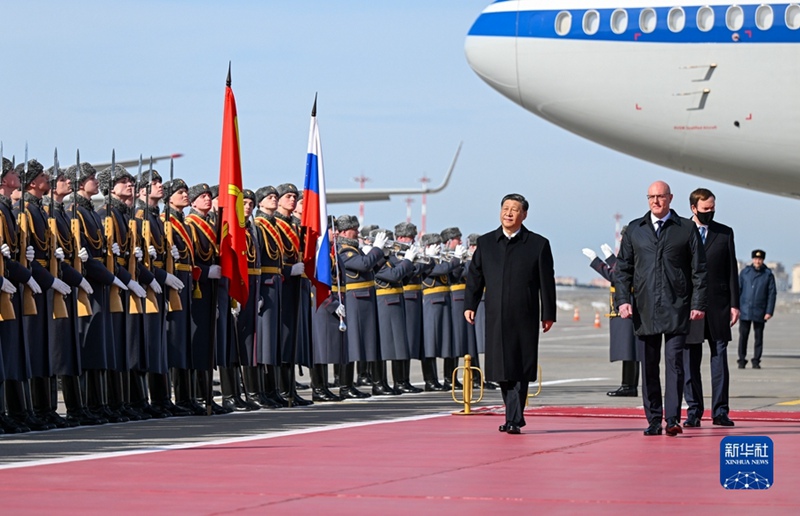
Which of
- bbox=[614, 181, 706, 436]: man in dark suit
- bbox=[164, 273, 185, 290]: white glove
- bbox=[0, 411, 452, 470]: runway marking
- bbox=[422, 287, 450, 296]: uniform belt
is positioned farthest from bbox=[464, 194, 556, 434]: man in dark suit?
bbox=[422, 287, 450, 296]: uniform belt

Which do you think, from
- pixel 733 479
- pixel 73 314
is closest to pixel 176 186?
pixel 73 314

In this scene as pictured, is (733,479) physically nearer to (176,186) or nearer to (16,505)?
(16,505)

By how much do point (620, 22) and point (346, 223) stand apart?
11.4ft

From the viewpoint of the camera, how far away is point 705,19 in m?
16.6

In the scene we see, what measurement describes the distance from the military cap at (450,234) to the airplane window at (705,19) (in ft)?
12.5

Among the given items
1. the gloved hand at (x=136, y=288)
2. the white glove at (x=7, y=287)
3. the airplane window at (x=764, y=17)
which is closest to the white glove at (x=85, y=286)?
the gloved hand at (x=136, y=288)

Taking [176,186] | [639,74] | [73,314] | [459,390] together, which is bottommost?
[459,390]

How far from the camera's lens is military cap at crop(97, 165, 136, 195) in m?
12.5

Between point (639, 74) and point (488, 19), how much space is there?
1.72 metres

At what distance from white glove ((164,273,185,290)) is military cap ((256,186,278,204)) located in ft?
5.76

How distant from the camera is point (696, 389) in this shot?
39.2 ft

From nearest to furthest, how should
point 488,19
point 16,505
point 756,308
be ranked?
point 16,505 < point 488,19 < point 756,308

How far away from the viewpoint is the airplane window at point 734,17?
16.6 m

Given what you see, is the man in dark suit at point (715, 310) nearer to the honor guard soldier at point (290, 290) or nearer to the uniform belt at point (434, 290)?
the honor guard soldier at point (290, 290)
